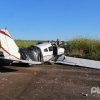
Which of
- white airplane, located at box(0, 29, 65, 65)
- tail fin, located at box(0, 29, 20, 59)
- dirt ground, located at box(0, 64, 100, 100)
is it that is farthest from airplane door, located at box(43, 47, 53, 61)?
tail fin, located at box(0, 29, 20, 59)

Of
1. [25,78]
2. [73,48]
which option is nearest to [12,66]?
[25,78]

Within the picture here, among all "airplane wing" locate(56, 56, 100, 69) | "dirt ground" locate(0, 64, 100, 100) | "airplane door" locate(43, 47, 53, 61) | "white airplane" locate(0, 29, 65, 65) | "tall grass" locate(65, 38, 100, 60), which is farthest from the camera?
"tall grass" locate(65, 38, 100, 60)

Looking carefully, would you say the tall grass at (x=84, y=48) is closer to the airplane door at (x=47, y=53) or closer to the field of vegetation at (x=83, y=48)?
the field of vegetation at (x=83, y=48)

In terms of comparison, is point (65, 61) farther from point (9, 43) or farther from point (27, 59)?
point (9, 43)

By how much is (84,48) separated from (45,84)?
12.2 m

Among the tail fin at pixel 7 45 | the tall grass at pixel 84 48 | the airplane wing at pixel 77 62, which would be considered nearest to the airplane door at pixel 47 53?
the airplane wing at pixel 77 62

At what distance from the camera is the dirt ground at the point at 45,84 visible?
381 inches

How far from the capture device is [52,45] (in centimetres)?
1827

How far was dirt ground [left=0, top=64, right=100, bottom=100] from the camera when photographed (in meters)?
9.67

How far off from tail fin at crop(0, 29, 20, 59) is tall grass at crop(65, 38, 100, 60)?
289 inches

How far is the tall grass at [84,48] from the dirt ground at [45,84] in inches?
204

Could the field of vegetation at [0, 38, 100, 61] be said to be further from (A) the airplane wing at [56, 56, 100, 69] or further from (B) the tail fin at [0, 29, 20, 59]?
(B) the tail fin at [0, 29, 20, 59]

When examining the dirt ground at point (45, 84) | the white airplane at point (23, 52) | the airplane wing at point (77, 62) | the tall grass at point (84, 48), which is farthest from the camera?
the tall grass at point (84, 48)

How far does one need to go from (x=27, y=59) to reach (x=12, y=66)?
1.15 metres
